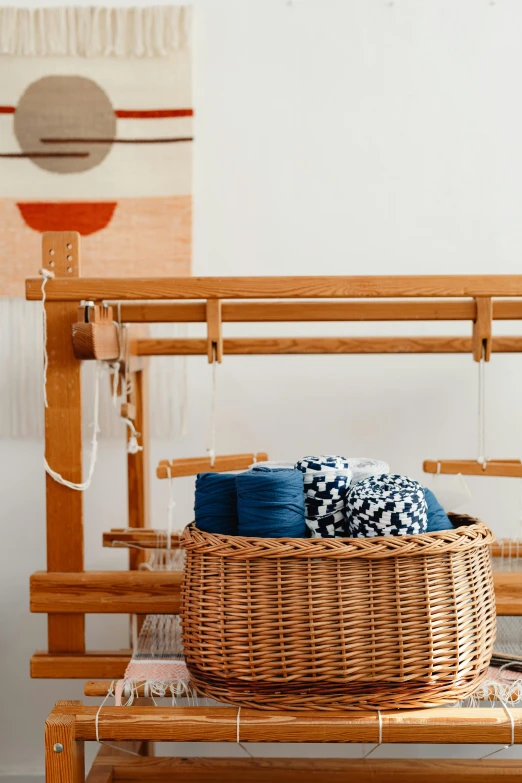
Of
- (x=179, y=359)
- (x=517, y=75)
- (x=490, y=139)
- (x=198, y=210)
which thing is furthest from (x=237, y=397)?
(x=517, y=75)

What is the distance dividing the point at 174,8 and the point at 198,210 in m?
0.52

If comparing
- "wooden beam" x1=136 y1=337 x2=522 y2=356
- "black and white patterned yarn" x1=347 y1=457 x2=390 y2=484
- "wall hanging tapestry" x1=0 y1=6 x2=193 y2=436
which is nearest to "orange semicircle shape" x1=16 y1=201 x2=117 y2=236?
"wall hanging tapestry" x1=0 y1=6 x2=193 y2=436

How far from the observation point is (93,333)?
3.87 feet

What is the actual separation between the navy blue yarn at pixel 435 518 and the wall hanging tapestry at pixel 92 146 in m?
1.13

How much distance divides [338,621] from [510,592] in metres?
0.39

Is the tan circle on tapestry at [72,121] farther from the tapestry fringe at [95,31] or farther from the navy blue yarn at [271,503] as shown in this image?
the navy blue yarn at [271,503]

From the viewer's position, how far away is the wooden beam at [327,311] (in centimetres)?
132

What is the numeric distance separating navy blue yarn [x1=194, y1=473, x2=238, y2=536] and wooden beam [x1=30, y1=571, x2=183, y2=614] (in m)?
0.19

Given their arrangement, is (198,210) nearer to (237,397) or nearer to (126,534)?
(237,397)

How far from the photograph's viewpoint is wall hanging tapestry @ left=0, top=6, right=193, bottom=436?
210 cm

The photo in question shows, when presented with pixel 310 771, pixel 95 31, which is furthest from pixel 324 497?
pixel 95 31

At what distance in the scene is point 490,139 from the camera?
2.12 meters

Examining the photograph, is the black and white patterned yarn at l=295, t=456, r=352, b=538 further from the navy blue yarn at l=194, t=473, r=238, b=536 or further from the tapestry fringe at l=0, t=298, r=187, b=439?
the tapestry fringe at l=0, t=298, r=187, b=439

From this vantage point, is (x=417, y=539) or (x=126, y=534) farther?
(x=126, y=534)
